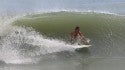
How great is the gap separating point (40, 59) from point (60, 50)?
1747 millimetres

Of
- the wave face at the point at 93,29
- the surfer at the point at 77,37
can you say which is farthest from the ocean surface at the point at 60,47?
the surfer at the point at 77,37

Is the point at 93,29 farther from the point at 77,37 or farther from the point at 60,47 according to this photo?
the point at 60,47

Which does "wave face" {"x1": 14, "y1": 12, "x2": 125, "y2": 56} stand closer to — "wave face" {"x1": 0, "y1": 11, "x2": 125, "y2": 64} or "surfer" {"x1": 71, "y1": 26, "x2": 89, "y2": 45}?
"wave face" {"x1": 0, "y1": 11, "x2": 125, "y2": 64}

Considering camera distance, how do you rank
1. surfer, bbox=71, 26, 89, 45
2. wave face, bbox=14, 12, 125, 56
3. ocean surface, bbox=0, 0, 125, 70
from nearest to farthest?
ocean surface, bbox=0, 0, 125, 70
surfer, bbox=71, 26, 89, 45
wave face, bbox=14, 12, 125, 56

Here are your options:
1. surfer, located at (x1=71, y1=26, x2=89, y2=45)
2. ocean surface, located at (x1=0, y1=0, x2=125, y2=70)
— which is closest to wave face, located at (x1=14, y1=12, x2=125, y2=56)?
ocean surface, located at (x1=0, y1=0, x2=125, y2=70)

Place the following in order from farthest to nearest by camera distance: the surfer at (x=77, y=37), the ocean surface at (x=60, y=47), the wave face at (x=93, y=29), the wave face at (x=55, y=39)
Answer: the wave face at (x=93, y=29) → the surfer at (x=77, y=37) → the wave face at (x=55, y=39) → the ocean surface at (x=60, y=47)

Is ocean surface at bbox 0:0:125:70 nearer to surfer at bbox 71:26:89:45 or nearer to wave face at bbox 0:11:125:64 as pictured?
wave face at bbox 0:11:125:64

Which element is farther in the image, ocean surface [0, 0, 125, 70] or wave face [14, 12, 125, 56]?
wave face [14, 12, 125, 56]

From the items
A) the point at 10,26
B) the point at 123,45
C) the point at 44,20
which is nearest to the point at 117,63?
the point at 123,45

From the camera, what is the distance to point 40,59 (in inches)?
815

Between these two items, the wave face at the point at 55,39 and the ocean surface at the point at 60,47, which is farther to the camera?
the wave face at the point at 55,39

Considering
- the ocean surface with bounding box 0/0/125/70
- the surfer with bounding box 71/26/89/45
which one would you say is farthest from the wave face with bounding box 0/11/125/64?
the surfer with bounding box 71/26/89/45

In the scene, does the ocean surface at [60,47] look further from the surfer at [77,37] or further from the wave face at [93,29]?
the surfer at [77,37]

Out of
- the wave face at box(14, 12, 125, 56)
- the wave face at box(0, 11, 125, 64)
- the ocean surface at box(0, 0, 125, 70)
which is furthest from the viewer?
the wave face at box(14, 12, 125, 56)
